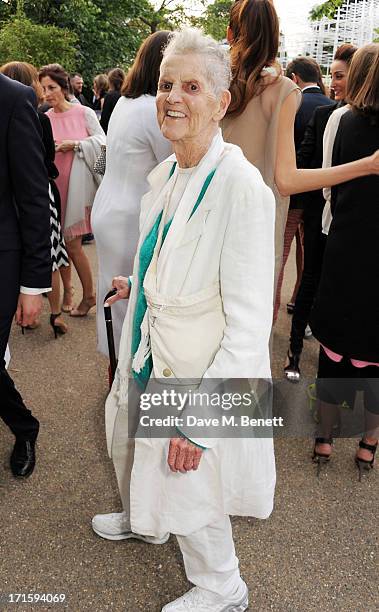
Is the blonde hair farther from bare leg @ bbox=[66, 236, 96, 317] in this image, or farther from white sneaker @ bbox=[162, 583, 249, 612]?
bare leg @ bbox=[66, 236, 96, 317]

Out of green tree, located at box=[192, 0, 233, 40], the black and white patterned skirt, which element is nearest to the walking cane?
the black and white patterned skirt

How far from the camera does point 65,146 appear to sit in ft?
13.1

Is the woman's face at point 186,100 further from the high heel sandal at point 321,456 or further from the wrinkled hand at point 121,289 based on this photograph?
the high heel sandal at point 321,456

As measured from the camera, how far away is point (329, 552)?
6.91ft

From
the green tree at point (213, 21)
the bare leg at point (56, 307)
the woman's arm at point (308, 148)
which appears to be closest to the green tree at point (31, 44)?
the bare leg at point (56, 307)

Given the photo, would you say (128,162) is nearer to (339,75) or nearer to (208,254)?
(208,254)

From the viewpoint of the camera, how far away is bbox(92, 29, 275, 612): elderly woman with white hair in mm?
1250

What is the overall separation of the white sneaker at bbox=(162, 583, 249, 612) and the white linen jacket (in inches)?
14.6

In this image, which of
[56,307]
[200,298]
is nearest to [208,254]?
[200,298]

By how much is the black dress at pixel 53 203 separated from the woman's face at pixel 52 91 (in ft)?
1.33

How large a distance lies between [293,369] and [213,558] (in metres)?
2.00

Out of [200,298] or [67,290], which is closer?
[200,298]

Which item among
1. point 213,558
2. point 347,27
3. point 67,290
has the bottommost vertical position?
point 67,290

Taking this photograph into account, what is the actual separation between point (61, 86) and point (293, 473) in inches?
131
